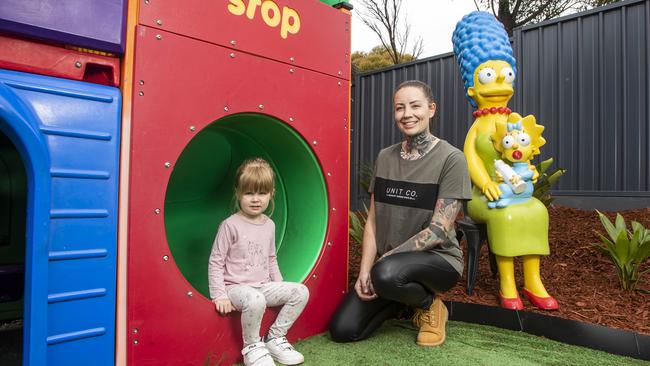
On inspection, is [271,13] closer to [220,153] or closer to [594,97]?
[220,153]

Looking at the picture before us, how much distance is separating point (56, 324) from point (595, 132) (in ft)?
16.6

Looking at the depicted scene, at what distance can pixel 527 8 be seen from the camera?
10961mm

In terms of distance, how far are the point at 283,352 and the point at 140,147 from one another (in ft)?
3.52

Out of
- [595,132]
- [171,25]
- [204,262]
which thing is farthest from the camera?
[595,132]

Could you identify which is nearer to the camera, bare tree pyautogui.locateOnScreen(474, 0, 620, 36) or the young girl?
the young girl

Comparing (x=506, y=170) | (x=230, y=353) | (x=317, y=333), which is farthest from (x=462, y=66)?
(x=230, y=353)

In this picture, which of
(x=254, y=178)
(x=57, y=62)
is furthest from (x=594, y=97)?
(x=57, y=62)

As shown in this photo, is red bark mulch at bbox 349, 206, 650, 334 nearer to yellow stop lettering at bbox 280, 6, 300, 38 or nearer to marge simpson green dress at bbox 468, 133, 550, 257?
marge simpson green dress at bbox 468, 133, 550, 257

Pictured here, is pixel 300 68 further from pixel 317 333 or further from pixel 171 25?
pixel 317 333

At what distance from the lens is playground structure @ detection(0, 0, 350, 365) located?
57.3 inches

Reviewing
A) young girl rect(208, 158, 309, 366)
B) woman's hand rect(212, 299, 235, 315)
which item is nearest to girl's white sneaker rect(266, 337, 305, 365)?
young girl rect(208, 158, 309, 366)

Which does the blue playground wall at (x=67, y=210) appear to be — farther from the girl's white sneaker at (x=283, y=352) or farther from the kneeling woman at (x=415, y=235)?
the kneeling woman at (x=415, y=235)

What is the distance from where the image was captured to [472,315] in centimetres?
262

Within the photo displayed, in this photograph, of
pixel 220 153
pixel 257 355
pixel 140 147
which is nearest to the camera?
pixel 140 147
